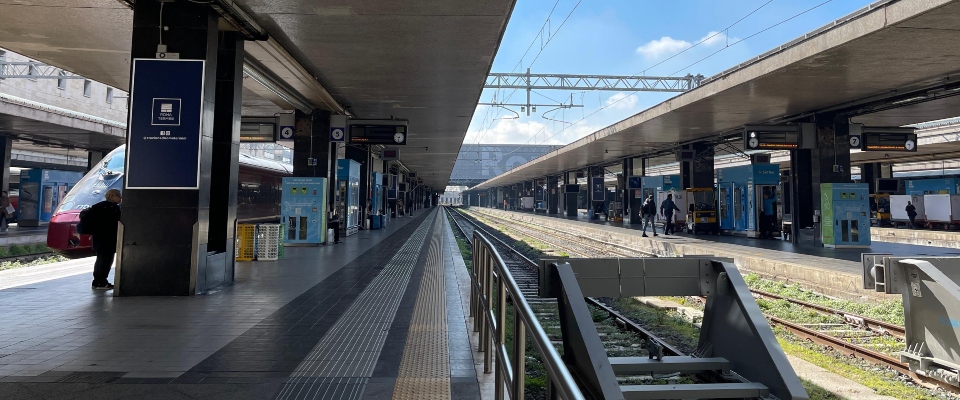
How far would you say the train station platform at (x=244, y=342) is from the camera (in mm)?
3980

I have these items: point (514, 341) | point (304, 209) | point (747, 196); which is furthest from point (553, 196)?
point (514, 341)

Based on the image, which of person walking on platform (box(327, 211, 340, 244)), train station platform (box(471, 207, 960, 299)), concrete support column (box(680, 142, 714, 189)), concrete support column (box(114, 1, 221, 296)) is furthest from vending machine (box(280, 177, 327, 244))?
concrete support column (box(680, 142, 714, 189))

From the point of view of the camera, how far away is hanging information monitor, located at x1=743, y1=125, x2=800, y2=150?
17672 mm

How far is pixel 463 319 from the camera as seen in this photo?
6.49 meters

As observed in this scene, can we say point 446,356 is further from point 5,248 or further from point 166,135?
point 5,248

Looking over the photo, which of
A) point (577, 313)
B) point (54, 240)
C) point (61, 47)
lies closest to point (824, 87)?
point (577, 313)

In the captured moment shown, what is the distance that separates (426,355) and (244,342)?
184 centimetres

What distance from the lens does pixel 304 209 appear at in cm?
1666

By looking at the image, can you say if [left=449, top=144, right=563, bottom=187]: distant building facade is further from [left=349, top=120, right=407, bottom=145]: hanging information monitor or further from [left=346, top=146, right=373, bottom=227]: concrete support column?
[left=349, top=120, right=407, bottom=145]: hanging information monitor

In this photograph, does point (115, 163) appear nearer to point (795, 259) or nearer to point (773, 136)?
point (795, 259)

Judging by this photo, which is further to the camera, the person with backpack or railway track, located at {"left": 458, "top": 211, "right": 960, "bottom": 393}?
the person with backpack

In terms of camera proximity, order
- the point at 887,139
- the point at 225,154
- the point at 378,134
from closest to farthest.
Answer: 1. the point at 225,154
2. the point at 887,139
3. the point at 378,134

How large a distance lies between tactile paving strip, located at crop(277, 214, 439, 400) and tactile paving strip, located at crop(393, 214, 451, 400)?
281 mm

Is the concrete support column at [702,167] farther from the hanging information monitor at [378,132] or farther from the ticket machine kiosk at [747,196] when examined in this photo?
the hanging information monitor at [378,132]
